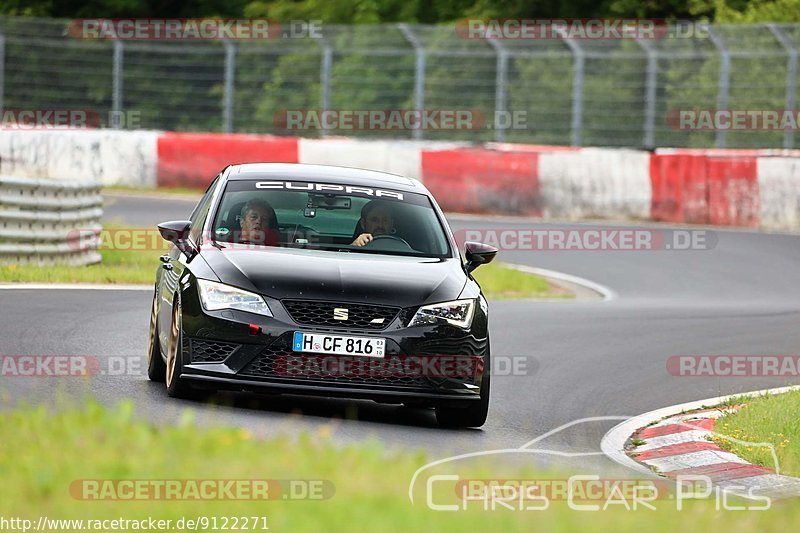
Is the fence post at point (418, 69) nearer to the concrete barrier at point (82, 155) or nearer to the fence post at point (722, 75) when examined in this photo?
the concrete barrier at point (82, 155)

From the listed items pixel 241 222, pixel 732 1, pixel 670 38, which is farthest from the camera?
pixel 732 1

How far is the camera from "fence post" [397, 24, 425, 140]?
29328mm

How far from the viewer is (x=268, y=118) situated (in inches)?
1310

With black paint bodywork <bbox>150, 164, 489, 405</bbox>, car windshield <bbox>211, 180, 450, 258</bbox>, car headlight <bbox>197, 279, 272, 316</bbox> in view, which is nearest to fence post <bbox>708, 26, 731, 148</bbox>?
car windshield <bbox>211, 180, 450, 258</bbox>

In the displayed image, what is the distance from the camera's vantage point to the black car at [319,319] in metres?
9.05

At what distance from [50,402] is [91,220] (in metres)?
9.26

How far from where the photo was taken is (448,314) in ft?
30.7

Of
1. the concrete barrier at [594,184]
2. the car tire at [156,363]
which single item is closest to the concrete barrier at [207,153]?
the concrete barrier at [594,184]

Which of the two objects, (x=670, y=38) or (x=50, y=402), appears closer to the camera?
(x=50, y=402)

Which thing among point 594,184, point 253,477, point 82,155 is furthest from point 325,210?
point 82,155

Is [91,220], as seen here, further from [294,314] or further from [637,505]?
[637,505]

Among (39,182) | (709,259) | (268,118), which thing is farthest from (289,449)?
(268,118)

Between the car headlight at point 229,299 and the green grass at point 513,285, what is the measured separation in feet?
28.9

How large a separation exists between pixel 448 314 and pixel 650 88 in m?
19.1
